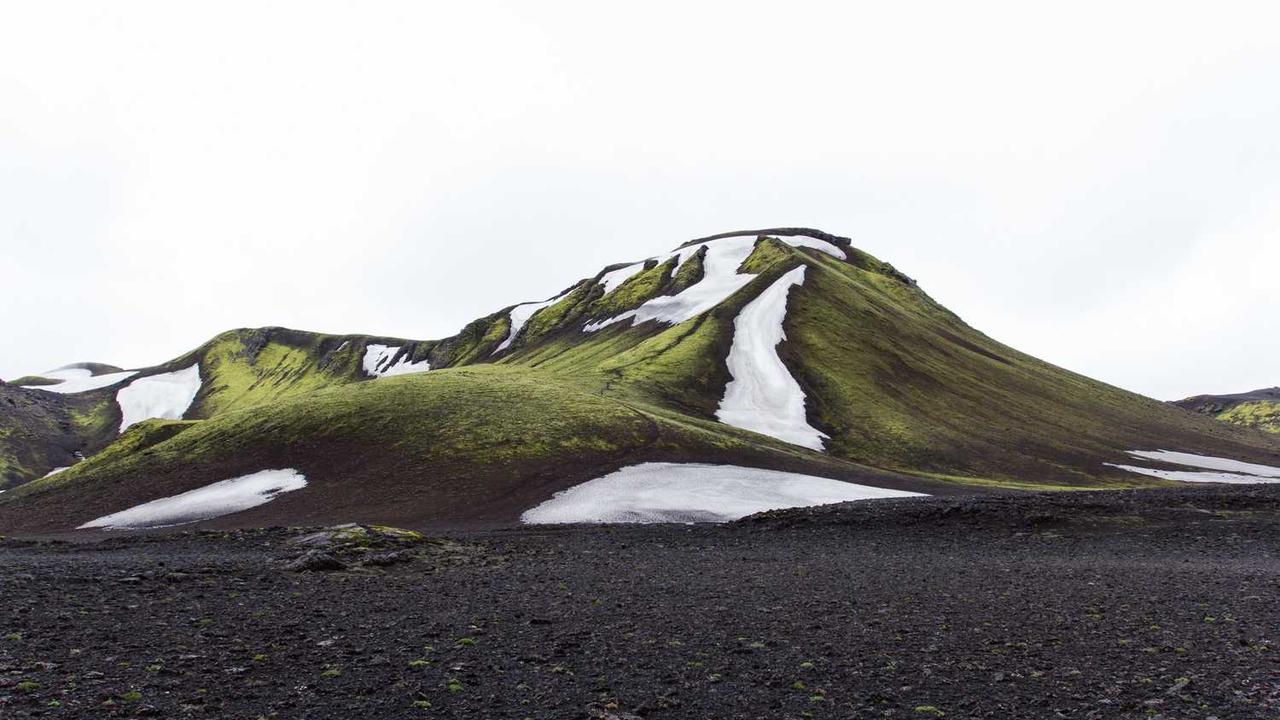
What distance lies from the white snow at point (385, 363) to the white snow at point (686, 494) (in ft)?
417

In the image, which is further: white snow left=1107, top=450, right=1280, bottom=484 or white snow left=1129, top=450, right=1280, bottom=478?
white snow left=1129, top=450, right=1280, bottom=478

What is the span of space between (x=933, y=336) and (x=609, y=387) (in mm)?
62822

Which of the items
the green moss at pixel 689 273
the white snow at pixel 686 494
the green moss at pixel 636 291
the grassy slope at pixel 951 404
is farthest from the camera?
the green moss at pixel 689 273

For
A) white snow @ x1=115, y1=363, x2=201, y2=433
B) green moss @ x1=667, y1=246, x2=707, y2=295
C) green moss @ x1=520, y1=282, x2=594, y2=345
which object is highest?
green moss @ x1=667, y1=246, x2=707, y2=295

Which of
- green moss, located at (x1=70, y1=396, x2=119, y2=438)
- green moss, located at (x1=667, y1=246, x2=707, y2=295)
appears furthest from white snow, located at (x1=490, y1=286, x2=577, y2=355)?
green moss, located at (x1=70, y1=396, x2=119, y2=438)

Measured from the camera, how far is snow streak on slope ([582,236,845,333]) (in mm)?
111375

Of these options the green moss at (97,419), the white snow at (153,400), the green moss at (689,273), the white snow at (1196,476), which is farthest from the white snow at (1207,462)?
the green moss at (97,419)

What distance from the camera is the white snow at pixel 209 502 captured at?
1682 inches

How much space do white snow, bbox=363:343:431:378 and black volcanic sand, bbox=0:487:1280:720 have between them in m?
144

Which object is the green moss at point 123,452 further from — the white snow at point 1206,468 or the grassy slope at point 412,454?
the white snow at point 1206,468

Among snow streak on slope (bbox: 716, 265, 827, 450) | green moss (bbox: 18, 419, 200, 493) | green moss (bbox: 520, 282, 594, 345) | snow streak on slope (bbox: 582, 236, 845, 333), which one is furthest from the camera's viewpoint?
green moss (bbox: 520, 282, 594, 345)

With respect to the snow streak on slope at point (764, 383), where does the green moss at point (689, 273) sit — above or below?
above

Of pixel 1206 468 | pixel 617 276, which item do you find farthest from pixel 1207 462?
pixel 617 276

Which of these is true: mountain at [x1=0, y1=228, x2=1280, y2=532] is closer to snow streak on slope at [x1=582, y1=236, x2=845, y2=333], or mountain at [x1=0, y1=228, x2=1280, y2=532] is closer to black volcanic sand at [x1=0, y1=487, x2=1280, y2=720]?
snow streak on slope at [x1=582, y1=236, x2=845, y2=333]
